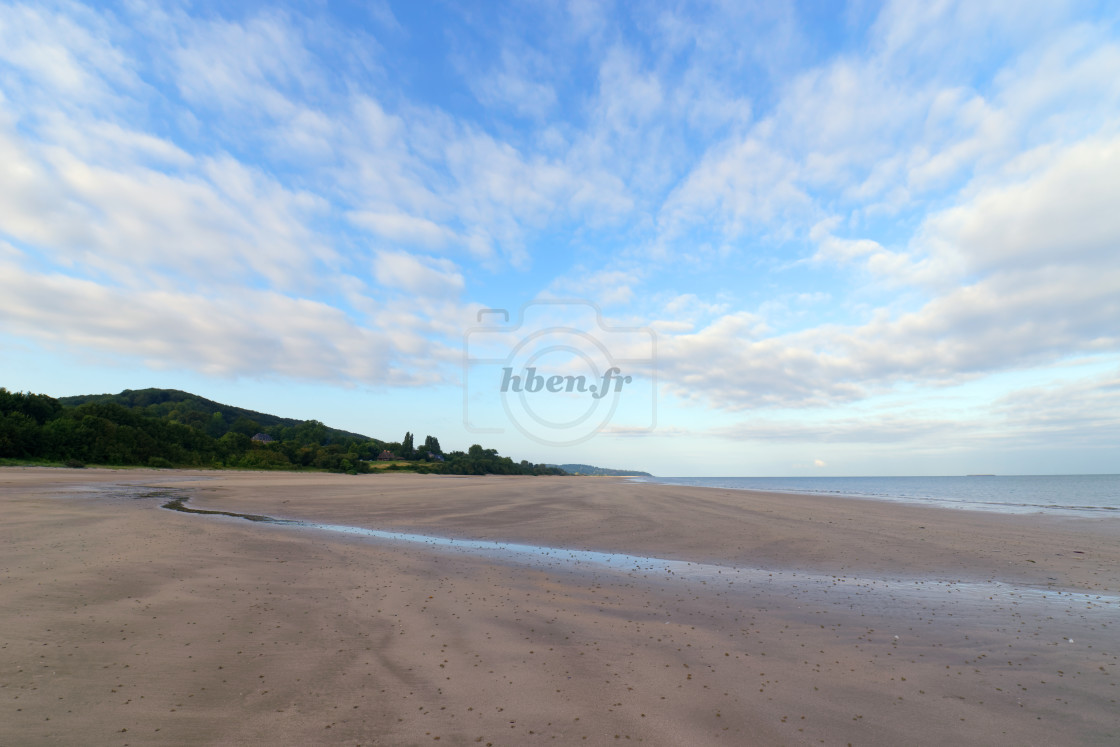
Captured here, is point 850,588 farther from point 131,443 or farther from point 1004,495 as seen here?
point 131,443

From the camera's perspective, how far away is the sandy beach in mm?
4574

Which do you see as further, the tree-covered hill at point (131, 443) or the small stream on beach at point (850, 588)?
the tree-covered hill at point (131, 443)

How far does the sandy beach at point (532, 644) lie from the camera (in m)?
4.57

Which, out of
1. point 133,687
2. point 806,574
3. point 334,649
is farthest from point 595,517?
point 133,687

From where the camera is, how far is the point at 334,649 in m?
6.12

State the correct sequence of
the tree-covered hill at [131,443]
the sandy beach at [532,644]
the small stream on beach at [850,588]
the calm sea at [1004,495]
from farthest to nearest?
the tree-covered hill at [131,443] → the calm sea at [1004,495] → the small stream on beach at [850,588] → the sandy beach at [532,644]

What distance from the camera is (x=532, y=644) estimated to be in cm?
658

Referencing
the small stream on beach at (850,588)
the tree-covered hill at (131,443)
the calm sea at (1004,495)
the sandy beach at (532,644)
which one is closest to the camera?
the sandy beach at (532,644)

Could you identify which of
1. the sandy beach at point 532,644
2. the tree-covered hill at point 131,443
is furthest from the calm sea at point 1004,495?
the tree-covered hill at point 131,443

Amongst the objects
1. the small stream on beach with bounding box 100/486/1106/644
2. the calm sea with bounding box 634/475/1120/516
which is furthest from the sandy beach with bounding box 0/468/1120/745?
the calm sea with bounding box 634/475/1120/516

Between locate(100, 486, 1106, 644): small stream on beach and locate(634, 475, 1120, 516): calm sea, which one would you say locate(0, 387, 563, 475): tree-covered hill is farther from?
locate(634, 475, 1120, 516): calm sea

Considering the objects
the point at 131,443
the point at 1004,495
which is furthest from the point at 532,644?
the point at 1004,495

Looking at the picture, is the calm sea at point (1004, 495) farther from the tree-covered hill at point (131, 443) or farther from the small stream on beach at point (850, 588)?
the tree-covered hill at point (131, 443)

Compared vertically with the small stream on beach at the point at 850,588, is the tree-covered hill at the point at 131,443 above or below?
above
